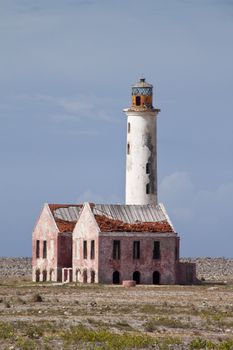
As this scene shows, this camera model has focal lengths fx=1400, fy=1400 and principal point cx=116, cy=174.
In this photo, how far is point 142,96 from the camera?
80.9 metres

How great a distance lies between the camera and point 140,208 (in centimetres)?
7512

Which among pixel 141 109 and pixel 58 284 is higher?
pixel 141 109

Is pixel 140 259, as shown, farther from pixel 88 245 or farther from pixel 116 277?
pixel 88 245

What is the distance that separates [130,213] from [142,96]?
9412 millimetres

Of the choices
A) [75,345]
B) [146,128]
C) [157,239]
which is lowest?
[75,345]

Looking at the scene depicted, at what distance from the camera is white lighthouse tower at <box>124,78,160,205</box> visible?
79.6 meters

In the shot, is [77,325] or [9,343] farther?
[77,325]

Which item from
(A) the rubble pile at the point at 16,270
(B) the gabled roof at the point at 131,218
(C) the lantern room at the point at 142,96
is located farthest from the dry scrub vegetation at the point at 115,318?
(A) the rubble pile at the point at 16,270

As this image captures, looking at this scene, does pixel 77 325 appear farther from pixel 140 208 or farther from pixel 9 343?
pixel 140 208

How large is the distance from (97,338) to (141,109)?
44004 millimetres

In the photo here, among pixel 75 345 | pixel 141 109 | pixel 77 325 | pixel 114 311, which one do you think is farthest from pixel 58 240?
pixel 75 345

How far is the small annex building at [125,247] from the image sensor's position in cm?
7300

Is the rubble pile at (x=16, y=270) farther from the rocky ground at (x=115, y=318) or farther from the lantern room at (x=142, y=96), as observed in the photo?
the rocky ground at (x=115, y=318)

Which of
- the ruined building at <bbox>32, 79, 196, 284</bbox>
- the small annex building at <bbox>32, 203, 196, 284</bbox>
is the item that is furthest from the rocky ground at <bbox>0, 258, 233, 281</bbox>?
the small annex building at <bbox>32, 203, 196, 284</bbox>
